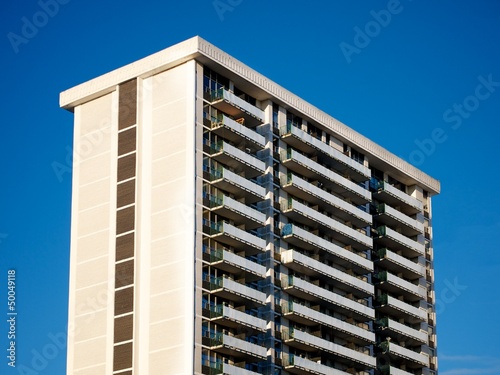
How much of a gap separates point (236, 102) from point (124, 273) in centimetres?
1950

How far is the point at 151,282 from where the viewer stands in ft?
358

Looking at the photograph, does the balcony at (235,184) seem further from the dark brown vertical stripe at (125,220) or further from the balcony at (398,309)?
the balcony at (398,309)

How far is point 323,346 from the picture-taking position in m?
120

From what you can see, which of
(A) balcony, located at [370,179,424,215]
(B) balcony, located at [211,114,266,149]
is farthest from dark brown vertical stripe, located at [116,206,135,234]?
(A) balcony, located at [370,179,424,215]

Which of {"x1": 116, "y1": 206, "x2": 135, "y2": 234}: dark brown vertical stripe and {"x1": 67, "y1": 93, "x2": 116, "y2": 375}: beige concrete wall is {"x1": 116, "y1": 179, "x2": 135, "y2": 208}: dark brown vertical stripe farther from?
{"x1": 67, "y1": 93, "x2": 116, "y2": 375}: beige concrete wall

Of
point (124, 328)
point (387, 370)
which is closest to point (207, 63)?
point (124, 328)

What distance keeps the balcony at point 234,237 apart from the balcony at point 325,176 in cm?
1084

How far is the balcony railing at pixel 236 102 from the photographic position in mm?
114625

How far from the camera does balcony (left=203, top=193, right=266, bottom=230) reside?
11148cm

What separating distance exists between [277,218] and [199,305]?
54.8 feet

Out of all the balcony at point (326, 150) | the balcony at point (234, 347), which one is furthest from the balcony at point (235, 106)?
the balcony at point (234, 347)

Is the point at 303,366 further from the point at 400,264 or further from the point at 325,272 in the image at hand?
the point at 400,264

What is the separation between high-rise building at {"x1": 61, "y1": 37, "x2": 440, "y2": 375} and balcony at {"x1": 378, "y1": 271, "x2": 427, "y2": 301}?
10.5 ft

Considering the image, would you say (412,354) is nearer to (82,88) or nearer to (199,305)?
(199,305)
